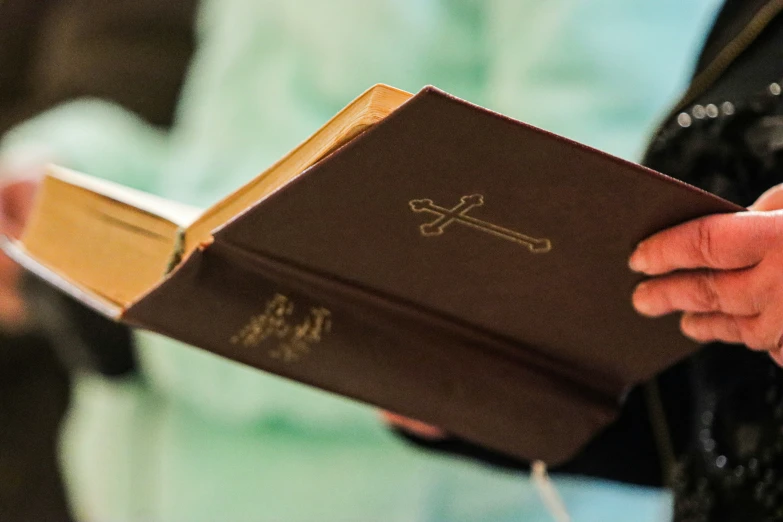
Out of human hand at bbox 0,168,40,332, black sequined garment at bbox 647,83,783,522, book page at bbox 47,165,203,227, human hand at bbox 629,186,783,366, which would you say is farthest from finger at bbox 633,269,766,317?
human hand at bbox 0,168,40,332

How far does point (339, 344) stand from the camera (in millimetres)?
433

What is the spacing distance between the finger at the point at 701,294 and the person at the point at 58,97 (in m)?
1.03

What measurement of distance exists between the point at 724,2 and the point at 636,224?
0.86 feet

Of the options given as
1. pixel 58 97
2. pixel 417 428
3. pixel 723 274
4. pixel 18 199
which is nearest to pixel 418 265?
pixel 723 274

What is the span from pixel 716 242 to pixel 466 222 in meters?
0.11

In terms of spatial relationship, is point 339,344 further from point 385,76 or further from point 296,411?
point 385,76

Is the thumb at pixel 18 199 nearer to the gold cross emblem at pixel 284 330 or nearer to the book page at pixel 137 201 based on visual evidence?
the book page at pixel 137 201

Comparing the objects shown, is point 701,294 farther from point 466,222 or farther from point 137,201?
point 137,201

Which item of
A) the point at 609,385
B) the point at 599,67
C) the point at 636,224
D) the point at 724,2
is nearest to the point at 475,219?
the point at 636,224

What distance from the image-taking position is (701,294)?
365mm

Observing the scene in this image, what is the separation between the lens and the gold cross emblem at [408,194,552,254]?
33 centimetres

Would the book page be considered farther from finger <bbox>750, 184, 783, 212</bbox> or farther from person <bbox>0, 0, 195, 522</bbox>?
person <bbox>0, 0, 195, 522</bbox>

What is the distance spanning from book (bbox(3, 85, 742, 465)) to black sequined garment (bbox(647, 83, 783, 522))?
59 millimetres

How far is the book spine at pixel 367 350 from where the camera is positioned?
0.39 m
